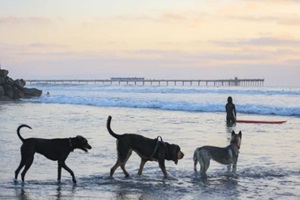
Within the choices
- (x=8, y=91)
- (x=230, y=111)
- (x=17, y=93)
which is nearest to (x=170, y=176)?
(x=230, y=111)

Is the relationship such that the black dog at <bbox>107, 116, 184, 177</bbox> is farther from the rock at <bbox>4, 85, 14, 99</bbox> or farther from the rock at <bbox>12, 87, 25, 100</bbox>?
the rock at <bbox>12, 87, 25, 100</bbox>

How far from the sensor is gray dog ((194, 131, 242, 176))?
34.6 ft

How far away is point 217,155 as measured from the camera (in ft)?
34.9

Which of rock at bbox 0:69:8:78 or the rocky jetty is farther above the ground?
rock at bbox 0:69:8:78

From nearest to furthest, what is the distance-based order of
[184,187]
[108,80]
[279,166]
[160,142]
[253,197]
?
[253,197]
[184,187]
[160,142]
[279,166]
[108,80]

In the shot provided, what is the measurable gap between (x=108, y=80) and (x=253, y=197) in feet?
472

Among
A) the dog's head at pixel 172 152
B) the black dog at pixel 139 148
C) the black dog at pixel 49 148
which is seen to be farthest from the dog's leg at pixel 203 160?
the black dog at pixel 49 148

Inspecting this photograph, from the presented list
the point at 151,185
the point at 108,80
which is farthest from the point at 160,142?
the point at 108,80

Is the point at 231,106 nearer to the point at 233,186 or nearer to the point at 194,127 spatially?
the point at 194,127

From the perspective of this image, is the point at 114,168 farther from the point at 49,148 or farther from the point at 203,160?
the point at 203,160

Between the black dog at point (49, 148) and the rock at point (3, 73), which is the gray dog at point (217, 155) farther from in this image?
the rock at point (3, 73)

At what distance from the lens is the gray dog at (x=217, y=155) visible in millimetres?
10531

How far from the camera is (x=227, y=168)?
36.0 feet

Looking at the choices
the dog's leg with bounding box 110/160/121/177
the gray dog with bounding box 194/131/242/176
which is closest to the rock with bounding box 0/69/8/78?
the dog's leg with bounding box 110/160/121/177
